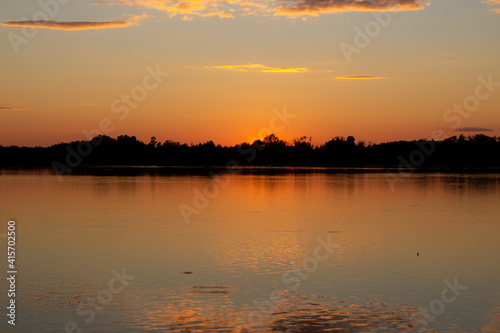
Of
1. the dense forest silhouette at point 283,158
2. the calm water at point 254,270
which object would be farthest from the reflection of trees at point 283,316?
the dense forest silhouette at point 283,158

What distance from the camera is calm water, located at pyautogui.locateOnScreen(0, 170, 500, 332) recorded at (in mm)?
13562

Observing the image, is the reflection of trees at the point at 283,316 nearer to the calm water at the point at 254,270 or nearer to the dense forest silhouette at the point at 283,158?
the calm water at the point at 254,270

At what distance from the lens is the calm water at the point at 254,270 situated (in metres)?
13.6

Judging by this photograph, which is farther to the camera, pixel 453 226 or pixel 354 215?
pixel 354 215

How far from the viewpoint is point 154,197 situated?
1810 inches

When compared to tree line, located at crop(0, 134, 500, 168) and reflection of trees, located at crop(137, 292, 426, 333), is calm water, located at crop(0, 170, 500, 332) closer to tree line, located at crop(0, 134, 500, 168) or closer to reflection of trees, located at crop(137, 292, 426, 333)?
reflection of trees, located at crop(137, 292, 426, 333)

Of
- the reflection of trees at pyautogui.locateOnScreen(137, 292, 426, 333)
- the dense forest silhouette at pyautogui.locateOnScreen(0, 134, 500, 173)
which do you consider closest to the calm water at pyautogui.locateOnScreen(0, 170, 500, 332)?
the reflection of trees at pyautogui.locateOnScreen(137, 292, 426, 333)

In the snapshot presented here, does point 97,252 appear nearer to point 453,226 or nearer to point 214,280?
point 214,280

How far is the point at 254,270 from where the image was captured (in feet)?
60.7

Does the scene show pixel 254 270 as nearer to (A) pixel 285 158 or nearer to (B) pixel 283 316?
(B) pixel 283 316

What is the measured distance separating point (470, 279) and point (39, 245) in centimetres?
1455

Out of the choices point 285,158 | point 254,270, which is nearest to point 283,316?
point 254,270

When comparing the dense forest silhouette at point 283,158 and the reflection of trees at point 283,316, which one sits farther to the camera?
the dense forest silhouette at point 283,158

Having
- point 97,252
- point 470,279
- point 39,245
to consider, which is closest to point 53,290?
point 97,252
